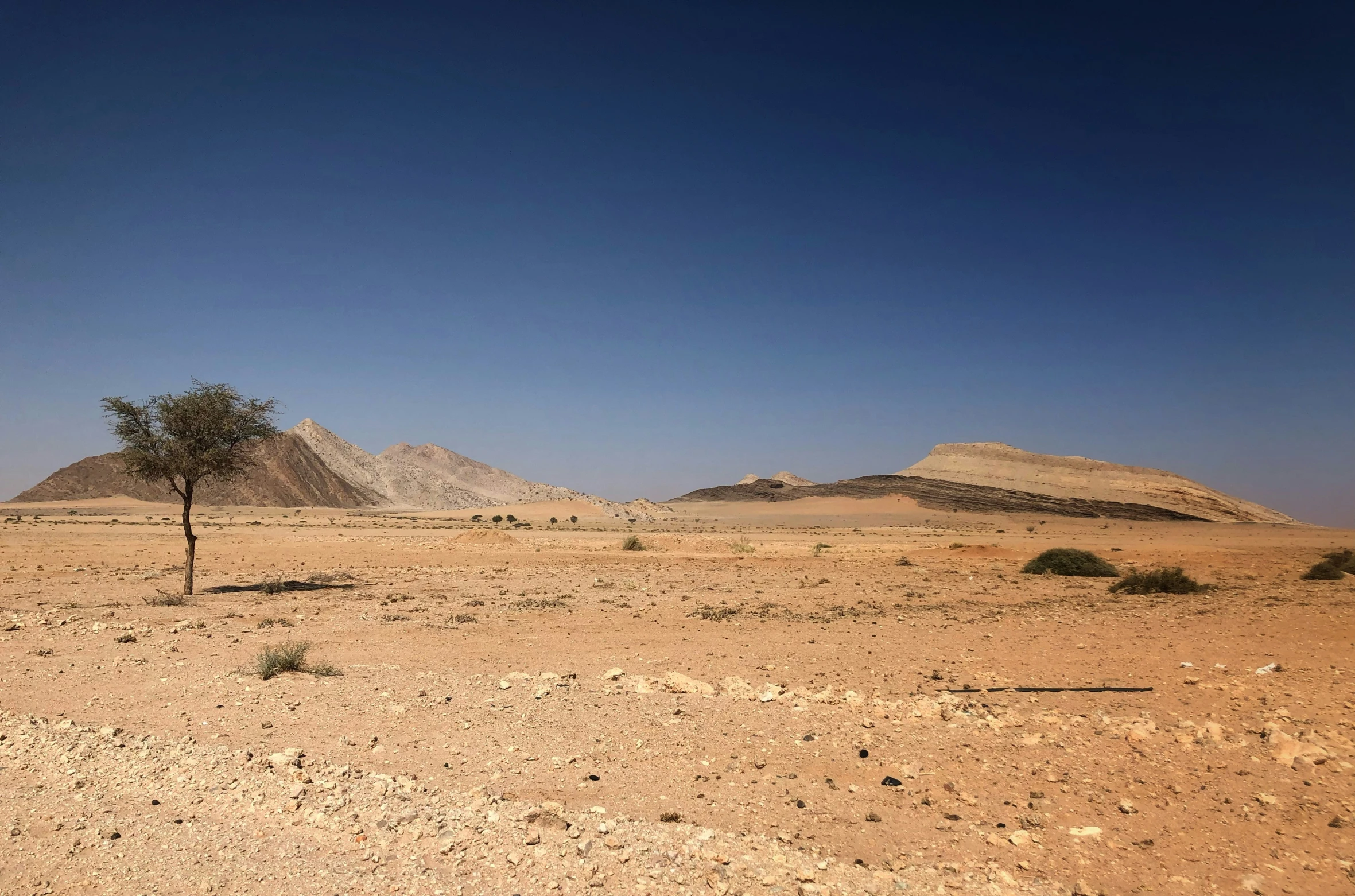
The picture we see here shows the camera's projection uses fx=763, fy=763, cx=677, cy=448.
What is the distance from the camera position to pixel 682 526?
66625mm

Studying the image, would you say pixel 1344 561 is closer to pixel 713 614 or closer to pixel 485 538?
pixel 713 614

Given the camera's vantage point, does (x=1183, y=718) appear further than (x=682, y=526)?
No

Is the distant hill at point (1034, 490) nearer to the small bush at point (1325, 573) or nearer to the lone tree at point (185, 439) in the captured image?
the small bush at point (1325, 573)

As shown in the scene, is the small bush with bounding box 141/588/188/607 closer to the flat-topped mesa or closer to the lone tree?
the lone tree

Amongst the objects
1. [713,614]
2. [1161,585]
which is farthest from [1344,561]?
[713,614]

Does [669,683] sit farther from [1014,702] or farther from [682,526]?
[682,526]

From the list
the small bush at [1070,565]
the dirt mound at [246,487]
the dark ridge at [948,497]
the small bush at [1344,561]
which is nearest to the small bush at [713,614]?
the small bush at [1070,565]

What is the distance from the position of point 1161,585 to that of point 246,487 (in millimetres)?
97280

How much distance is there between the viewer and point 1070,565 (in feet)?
86.6

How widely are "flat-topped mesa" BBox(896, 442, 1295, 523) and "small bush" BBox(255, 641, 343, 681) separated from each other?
8451 centimetres

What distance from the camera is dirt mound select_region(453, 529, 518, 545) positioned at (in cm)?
4069

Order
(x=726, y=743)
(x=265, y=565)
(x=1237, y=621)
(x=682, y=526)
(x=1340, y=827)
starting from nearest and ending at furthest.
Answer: (x=1340, y=827) < (x=726, y=743) < (x=1237, y=621) < (x=265, y=565) < (x=682, y=526)

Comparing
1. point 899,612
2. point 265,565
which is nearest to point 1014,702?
point 899,612

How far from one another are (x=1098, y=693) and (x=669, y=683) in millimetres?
5385
